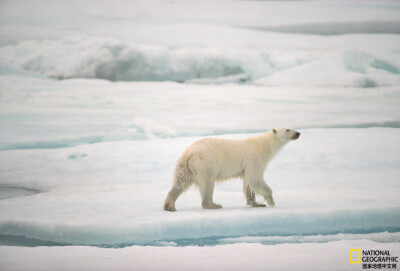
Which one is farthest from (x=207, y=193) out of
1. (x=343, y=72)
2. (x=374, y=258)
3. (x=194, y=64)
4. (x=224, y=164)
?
(x=343, y=72)

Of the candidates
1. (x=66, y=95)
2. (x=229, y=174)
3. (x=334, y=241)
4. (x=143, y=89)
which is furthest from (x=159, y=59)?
(x=334, y=241)

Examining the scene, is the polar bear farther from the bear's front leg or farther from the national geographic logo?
the national geographic logo

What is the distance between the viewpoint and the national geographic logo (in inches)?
185

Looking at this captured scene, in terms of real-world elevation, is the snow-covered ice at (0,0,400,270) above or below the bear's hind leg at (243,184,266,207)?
above

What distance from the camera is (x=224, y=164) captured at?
17.8 ft

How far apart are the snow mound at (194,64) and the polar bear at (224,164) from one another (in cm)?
421

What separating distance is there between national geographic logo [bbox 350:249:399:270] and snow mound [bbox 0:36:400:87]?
17.8 feet

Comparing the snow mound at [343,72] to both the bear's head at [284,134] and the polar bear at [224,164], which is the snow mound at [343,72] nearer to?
the bear's head at [284,134]

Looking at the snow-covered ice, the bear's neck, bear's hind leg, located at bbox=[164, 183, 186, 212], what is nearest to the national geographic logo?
the bear's neck

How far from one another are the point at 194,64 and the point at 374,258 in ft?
19.4

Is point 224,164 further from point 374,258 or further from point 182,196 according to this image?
point 374,258

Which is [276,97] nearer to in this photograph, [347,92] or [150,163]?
[347,92]

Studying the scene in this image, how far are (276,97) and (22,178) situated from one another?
4769mm

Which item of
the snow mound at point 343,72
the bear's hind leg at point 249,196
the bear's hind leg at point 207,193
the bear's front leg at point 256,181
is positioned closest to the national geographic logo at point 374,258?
the bear's front leg at point 256,181
